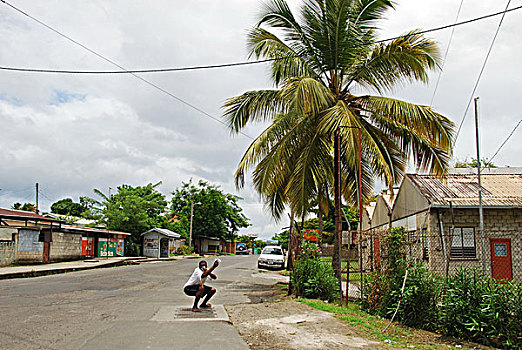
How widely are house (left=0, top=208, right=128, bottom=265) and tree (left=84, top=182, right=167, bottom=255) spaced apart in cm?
428

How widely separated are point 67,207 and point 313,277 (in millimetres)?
67715

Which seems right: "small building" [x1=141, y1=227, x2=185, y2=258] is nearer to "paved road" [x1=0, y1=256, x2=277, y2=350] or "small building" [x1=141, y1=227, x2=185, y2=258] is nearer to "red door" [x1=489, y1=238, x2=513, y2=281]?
"paved road" [x1=0, y1=256, x2=277, y2=350]

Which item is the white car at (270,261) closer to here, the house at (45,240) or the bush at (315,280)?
the house at (45,240)

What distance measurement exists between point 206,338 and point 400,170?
385 inches

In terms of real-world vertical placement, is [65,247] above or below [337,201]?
below

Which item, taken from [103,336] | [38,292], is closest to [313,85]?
[103,336]

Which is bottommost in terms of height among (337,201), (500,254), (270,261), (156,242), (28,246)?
(270,261)

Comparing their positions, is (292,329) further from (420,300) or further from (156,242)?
(156,242)

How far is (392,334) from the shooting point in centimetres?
841

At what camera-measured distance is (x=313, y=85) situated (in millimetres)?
12391

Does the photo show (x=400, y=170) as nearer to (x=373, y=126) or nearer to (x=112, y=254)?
(x=373, y=126)

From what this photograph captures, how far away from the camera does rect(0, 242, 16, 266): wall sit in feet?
79.6

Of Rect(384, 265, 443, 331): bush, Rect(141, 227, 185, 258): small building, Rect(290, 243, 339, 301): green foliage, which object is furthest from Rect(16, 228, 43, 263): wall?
Rect(384, 265, 443, 331): bush

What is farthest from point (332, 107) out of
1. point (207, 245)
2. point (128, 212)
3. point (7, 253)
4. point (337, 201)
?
point (207, 245)
